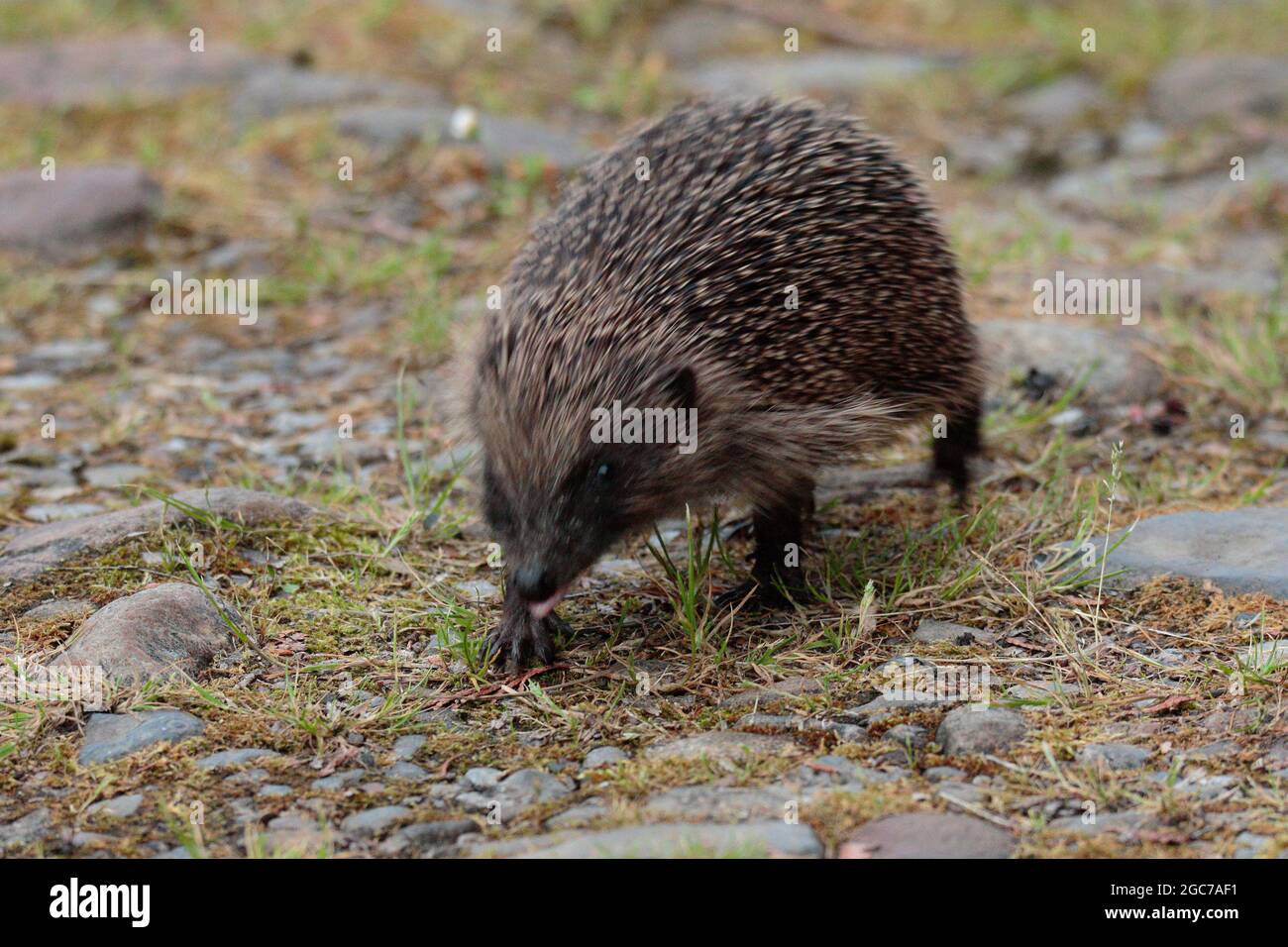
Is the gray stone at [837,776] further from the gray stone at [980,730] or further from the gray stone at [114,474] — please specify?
the gray stone at [114,474]

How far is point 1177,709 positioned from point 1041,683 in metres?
0.43

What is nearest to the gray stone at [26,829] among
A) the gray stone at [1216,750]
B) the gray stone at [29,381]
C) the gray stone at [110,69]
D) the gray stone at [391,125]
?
the gray stone at [1216,750]

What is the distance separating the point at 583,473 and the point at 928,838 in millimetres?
1696

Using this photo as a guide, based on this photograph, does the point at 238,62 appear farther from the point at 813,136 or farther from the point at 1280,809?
the point at 1280,809

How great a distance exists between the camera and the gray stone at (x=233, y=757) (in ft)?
13.9

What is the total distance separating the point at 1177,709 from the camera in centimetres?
457

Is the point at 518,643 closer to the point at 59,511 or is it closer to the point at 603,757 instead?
the point at 603,757

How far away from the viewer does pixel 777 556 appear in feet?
18.0

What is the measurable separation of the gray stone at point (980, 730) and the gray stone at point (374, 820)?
5.31ft

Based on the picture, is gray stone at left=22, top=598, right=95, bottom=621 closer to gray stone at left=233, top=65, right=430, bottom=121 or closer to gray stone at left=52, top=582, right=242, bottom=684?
gray stone at left=52, top=582, right=242, bottom=684

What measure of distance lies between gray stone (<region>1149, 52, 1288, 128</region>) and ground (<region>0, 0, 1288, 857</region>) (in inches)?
1.8

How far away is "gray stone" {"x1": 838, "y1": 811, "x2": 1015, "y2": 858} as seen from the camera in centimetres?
373

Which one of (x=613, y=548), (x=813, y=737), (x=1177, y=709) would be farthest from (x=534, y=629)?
(x=1177, y=709)

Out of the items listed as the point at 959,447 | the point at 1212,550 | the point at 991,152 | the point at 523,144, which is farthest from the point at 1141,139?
the point at 1212,550
